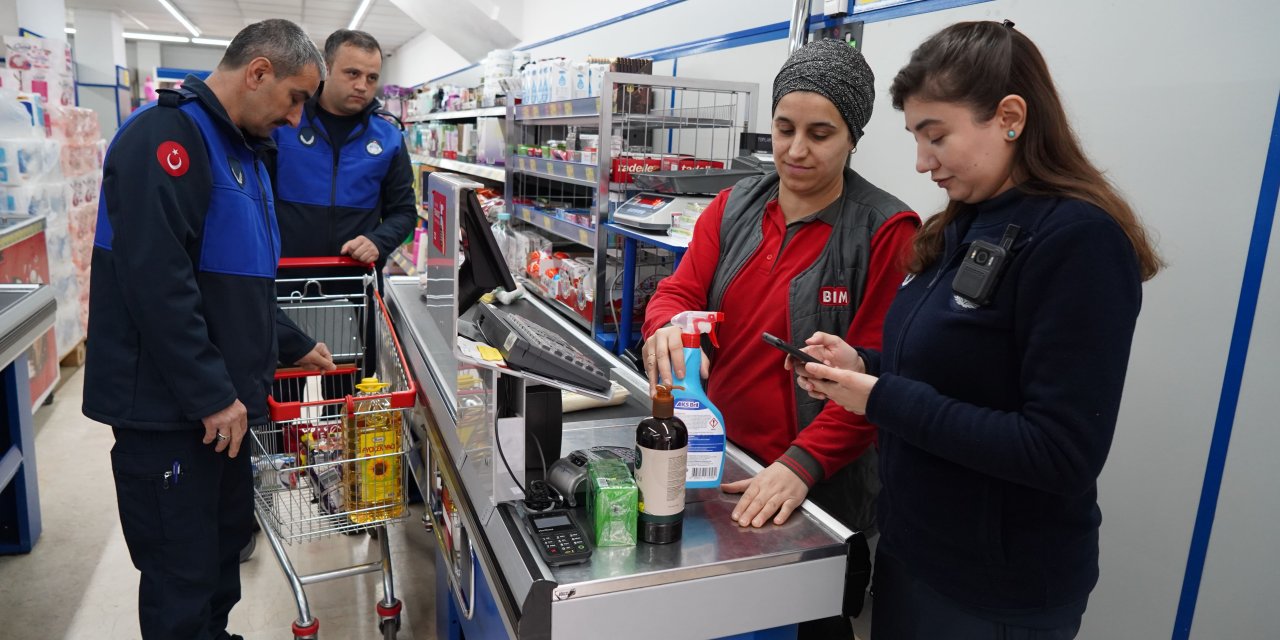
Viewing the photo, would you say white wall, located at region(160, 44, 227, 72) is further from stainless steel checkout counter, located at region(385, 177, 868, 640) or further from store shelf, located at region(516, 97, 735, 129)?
stainless steel checkout counter, located at region(385, 177, 868, 640)

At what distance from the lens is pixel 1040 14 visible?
7.74ft

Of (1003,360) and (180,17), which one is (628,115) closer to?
(1003,360)

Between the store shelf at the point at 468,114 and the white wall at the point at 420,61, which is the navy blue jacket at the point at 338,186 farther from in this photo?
the white wall at the point at 420,61

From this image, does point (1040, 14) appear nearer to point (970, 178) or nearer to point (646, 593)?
point (970, 178)

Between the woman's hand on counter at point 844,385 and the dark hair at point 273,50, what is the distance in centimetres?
153

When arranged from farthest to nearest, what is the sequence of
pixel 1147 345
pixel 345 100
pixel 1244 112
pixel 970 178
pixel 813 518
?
pixel 345 100
pixel 1147 345
pixel 1244 112
pixel 813 518
pixel 970 178

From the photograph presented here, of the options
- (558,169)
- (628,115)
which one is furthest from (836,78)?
(558,169)

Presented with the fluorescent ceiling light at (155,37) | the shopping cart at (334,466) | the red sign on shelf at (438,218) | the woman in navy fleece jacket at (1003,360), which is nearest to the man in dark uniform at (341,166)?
the shopping cart at (334,466)

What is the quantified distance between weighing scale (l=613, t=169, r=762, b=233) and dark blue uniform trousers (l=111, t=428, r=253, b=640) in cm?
173

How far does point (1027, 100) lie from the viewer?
119cm

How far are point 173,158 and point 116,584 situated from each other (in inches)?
84.4

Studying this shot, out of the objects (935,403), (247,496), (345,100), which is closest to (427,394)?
(247,496)

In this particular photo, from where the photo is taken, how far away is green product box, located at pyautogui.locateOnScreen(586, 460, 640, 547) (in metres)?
1.29

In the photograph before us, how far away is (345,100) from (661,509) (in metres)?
2.59
